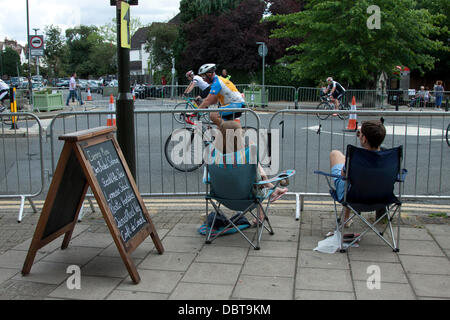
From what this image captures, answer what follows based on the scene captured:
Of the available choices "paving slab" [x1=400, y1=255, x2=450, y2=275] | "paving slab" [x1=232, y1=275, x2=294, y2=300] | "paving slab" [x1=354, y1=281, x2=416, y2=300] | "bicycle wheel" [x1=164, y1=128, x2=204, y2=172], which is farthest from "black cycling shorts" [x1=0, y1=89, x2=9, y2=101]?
"paving slab" [x1=354, y1=281, x2=416, y2=300]

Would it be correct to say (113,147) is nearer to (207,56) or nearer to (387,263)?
(387,263)

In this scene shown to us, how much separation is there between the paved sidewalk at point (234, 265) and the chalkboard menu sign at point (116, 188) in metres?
0.39

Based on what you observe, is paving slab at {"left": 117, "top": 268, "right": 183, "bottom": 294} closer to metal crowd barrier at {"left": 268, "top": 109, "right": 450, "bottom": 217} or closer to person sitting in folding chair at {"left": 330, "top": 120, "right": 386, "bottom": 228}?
person sitting in folding chair at {"left": 330, "top": 120, "right": 386, "bottom": 228}

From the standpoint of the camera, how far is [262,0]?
39.1m

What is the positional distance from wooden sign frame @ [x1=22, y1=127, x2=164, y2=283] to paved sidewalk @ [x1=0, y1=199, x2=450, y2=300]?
22cm

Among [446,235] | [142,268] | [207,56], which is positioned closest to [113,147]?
[142,268]

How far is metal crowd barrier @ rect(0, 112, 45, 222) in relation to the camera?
6324 mm

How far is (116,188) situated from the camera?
4340mm

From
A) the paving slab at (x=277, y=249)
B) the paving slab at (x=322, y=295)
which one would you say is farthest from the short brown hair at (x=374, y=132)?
the paving slab at (x=322, y=295)

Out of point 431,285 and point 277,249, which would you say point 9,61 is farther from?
point 431,285

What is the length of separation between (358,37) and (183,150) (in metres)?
18.3

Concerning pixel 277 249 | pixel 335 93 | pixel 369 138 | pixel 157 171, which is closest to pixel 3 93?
pixel 157 171

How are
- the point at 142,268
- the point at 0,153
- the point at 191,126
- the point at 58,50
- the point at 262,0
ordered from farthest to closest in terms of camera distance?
1. the point at 58,50
2. the point at 262,0
3. the point at 0,153
4. the point at 191,126
5. the point at 142,268
